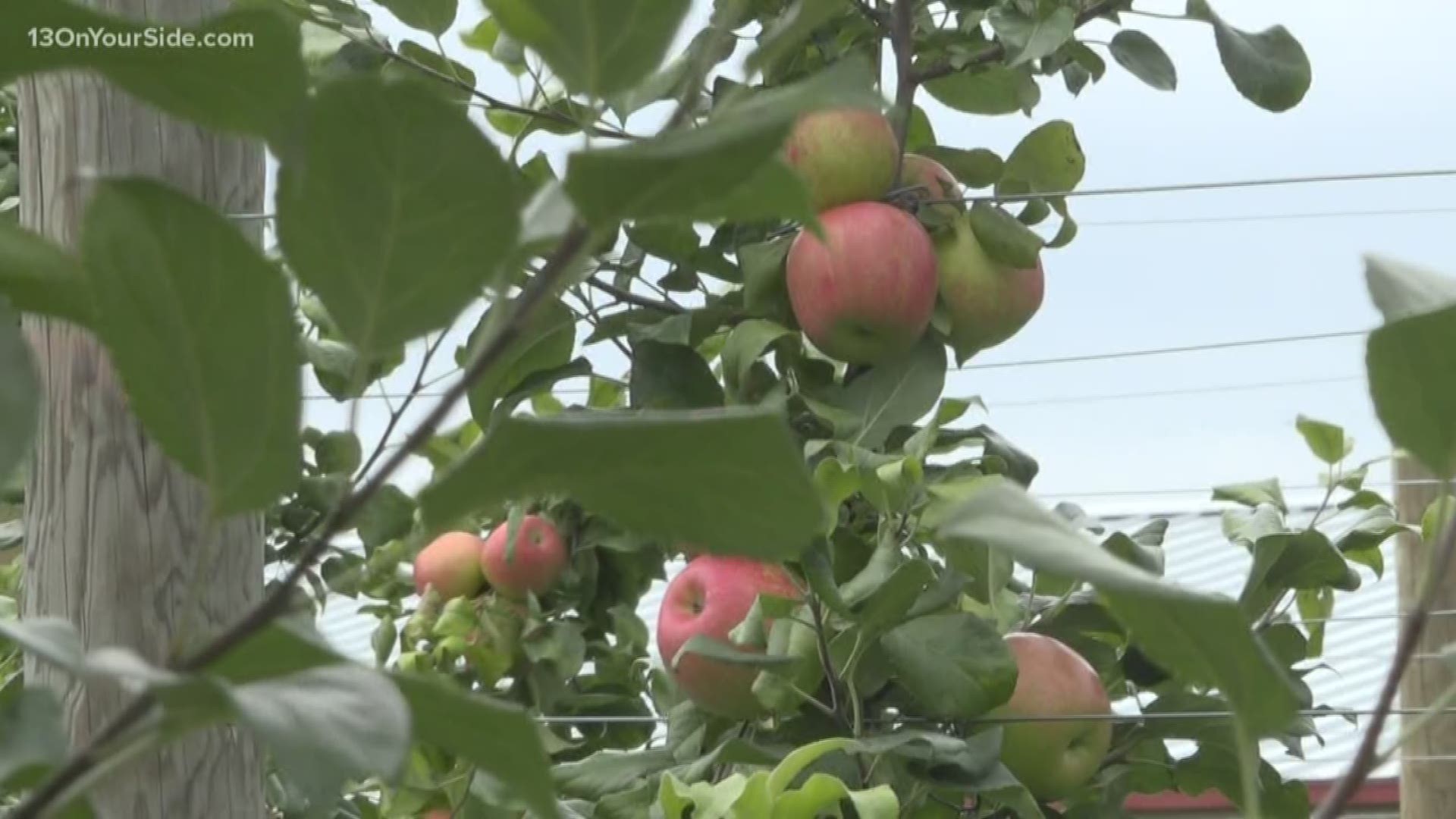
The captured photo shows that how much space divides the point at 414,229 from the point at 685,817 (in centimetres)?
91

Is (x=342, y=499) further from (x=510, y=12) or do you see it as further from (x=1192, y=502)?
(x=1192, y=502)

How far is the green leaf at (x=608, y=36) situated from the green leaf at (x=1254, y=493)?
1.17 meters

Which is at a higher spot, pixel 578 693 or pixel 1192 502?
pixel 578 693

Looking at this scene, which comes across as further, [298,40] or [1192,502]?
[1192,502]

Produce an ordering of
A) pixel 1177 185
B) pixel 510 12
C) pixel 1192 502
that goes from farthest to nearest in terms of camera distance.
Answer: pixel 1192 502 < pixel 1177 185 < pixel 510 12

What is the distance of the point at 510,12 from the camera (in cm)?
29

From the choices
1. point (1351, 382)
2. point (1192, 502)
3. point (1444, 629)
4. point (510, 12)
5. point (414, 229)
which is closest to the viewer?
point (414, 229)

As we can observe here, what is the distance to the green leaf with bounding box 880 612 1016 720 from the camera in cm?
101

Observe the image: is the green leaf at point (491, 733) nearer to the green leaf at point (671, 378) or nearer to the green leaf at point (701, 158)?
the green leaf at point (701, 158)

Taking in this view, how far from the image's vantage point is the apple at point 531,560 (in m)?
1.33

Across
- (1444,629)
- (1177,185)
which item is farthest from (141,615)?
(1444,629)

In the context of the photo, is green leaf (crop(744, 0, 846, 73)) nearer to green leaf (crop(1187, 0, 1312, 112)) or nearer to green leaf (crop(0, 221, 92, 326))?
green leaf (crop(0, 221, 92, 326))

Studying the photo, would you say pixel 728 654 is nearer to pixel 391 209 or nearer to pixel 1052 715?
pixel 1052 715

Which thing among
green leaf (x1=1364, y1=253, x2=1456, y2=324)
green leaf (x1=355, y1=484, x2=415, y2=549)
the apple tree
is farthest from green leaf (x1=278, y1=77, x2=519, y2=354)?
green leaf (x1=355, y1=484, x2=415, y2=549)
